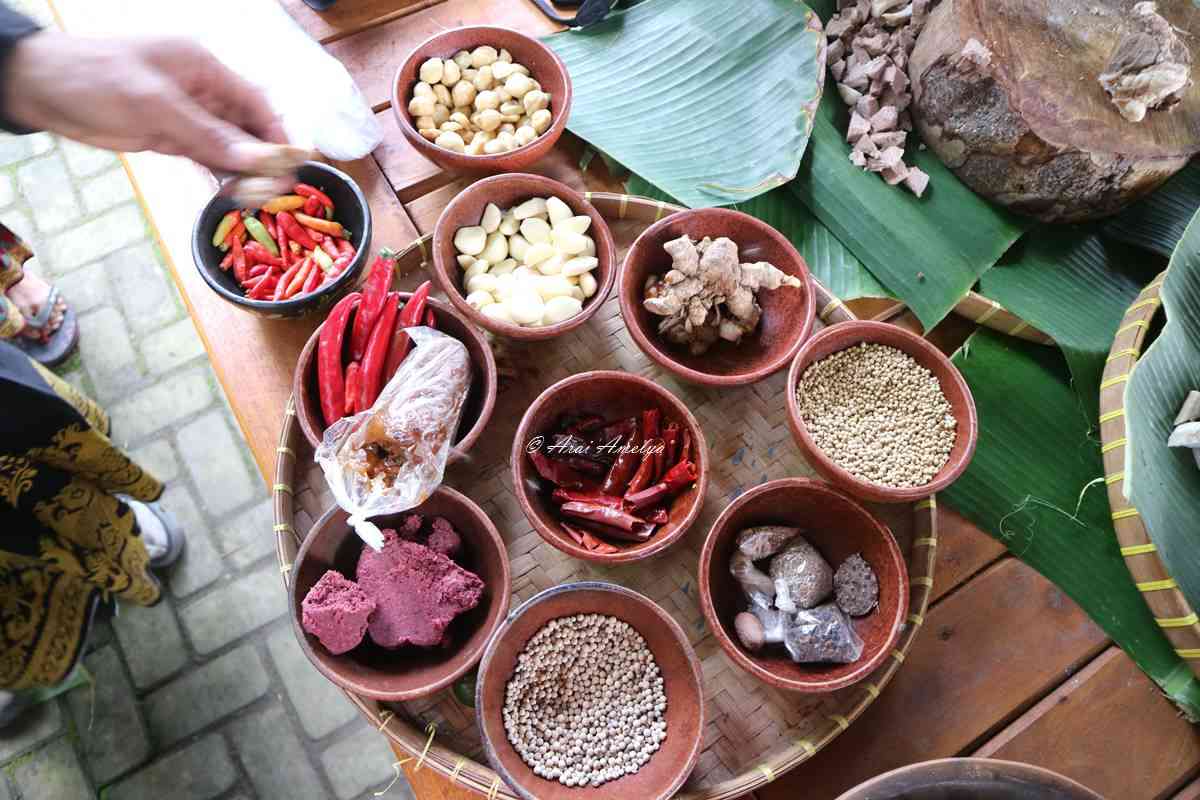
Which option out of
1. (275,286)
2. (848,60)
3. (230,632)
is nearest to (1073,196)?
(848,60)

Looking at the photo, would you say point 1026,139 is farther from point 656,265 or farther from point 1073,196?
point 656,265

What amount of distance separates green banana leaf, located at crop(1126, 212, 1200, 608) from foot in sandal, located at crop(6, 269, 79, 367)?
8.34 feet

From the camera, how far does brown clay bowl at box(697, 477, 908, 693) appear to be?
3.67 feet

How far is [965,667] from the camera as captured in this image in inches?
51.8

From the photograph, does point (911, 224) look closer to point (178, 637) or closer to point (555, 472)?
point (555, 472)

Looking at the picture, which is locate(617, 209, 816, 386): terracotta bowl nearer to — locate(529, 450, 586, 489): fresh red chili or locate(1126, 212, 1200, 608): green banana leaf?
locate(529, 450, 586, 489): fresh red chili

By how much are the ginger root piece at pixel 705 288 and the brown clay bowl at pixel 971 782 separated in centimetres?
72

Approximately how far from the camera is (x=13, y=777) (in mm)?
1758

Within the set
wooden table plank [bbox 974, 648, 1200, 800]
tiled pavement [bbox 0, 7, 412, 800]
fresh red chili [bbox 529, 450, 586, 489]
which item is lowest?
tiled pavement [bbox 0, 7, 412, 800]

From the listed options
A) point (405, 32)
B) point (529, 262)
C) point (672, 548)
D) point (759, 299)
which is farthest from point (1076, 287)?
point (405, 32)

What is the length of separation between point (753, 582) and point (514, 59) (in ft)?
3.81

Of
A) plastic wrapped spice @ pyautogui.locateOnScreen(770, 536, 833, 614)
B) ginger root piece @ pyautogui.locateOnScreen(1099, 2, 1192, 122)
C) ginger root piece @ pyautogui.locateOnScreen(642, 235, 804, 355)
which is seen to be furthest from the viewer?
ginger root piece @ pyautogui.locateOnScreen(1099, 2, 1192, 122)

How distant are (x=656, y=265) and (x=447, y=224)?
1.26ft

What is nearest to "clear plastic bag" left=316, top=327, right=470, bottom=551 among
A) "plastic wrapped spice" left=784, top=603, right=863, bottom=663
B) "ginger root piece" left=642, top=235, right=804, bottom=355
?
"ginger root piece" left=642, top=235, right=804, bottom=355
